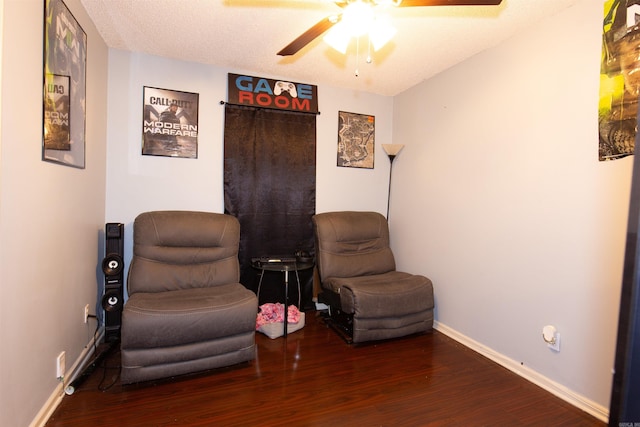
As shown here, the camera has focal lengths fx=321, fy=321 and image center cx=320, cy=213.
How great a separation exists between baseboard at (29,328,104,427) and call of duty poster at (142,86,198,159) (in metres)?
1.59

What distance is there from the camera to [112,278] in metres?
2.38

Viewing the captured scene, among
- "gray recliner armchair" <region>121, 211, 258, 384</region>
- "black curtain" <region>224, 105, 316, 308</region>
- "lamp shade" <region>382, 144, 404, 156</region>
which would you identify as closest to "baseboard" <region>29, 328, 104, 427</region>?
"gray recliner armchair" <region>121, 211, 258, 384</region>

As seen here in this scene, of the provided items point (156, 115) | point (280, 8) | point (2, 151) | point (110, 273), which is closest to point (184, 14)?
point (280, 8)

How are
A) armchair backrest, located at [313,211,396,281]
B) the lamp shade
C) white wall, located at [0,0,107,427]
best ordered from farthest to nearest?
the lamp shade, armchair backrest, located at [313,211,396,281], white wall, located at [0,0,107,427]

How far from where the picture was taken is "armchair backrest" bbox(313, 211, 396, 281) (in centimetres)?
301

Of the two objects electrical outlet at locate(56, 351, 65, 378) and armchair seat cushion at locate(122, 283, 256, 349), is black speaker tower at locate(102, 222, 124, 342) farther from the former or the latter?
electrical outlet at locate(56, 351, 65, 378)

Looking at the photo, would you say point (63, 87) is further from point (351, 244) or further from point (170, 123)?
point (351, 244)

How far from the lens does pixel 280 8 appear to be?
6.73 feet

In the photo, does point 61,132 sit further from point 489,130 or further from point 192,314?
point 489,130

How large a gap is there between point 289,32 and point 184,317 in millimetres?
2108

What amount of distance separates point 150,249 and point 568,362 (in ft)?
9.56

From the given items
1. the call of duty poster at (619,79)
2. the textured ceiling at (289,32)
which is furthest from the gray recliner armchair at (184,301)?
the call of duty poster at (619,79)

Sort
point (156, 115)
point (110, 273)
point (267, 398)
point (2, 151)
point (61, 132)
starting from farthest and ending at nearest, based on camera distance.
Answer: point (156, 115)
point (110, 273)
point (267, 398)
point (61, 132)
point (2, 151)

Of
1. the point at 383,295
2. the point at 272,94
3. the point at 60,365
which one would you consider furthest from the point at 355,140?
the point at 60,365
